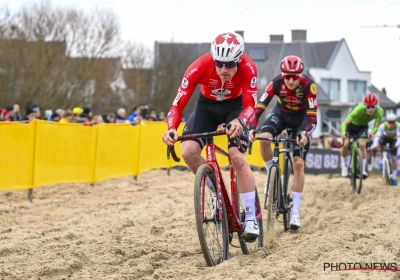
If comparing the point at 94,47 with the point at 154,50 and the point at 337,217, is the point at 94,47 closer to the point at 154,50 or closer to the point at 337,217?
the point at 154,50

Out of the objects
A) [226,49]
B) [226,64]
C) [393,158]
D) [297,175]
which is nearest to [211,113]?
[226,64]

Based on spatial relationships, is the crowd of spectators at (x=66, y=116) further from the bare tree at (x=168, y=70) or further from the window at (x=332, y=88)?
the window at (x=332, y=88)

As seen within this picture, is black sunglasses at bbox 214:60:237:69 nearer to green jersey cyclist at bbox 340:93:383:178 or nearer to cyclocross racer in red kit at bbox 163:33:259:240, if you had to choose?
cyclocross racer in red kit at bbox 163:33:259:240

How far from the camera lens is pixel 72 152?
46.5ft

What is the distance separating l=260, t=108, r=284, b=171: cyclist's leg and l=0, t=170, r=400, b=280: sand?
3.26 ft

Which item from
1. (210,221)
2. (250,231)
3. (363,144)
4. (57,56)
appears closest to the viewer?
(210,221)

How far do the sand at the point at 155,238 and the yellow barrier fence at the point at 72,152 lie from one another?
0.44m

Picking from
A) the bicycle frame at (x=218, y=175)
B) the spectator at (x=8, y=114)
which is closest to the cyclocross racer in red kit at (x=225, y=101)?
the bicycle frame at (x=218, y=175)

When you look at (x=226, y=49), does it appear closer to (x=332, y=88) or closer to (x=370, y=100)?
(x=370, y=100)

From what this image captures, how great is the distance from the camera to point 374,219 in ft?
33.9

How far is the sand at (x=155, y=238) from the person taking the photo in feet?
21.8

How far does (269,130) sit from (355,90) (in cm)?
6630

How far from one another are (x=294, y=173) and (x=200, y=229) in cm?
390

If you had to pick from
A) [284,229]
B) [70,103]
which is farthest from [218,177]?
[70,103]
